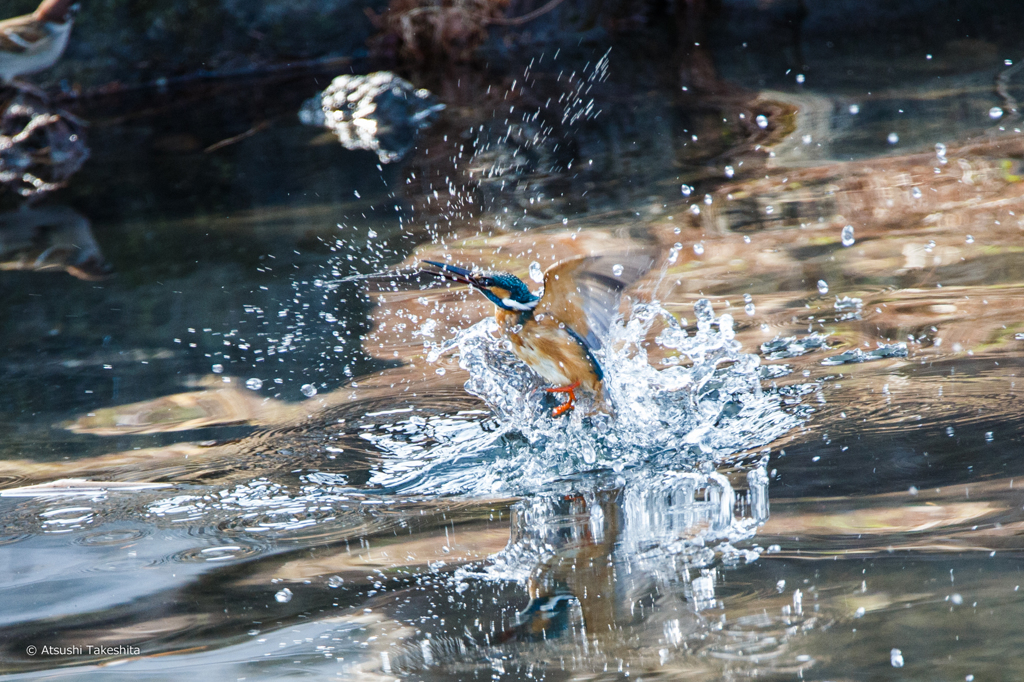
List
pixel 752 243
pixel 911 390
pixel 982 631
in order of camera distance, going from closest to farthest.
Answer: pixel 982 631 → pixel 911 390 → pixel 752 243

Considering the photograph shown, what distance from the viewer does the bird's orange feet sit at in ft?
9.49

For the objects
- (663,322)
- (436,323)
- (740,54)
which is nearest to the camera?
(663,322)

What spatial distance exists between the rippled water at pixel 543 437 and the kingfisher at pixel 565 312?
0.10 meters

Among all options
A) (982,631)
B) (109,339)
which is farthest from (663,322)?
(109,339)

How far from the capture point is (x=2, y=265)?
193 inches

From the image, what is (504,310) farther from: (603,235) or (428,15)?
(428,15)

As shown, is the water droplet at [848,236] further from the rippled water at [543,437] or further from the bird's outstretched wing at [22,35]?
the bird's outstretched wing at [22,35]

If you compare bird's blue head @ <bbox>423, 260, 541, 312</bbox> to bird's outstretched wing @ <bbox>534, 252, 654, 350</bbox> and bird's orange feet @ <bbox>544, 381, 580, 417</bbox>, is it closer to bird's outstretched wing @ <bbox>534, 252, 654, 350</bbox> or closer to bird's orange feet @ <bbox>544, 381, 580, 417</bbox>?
bird's outstretched wing @ <bbox>534, 252, 654, 350</bbox>

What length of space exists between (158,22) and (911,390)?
8.88 metres

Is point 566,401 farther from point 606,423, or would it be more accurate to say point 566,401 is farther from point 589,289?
point 589,289

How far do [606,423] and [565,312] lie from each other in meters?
0.36

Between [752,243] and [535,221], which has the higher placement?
[535,221]
